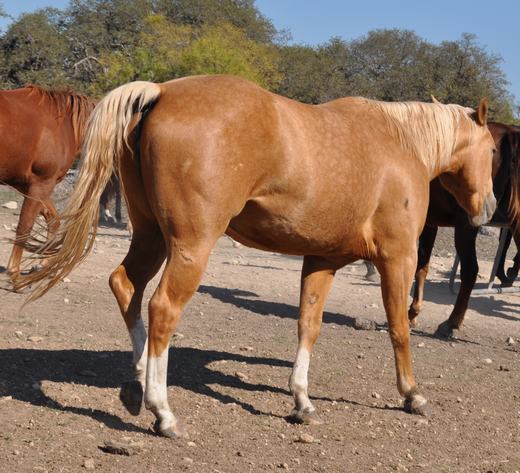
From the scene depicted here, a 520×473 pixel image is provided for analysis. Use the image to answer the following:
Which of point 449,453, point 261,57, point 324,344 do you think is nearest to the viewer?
point 449,453

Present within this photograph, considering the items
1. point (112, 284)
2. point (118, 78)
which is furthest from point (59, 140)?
point (118, 78)

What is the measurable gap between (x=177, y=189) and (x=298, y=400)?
156 centimetres

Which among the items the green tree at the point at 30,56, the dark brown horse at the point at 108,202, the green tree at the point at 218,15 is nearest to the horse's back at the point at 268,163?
the dark brown horse at the point at 108,202

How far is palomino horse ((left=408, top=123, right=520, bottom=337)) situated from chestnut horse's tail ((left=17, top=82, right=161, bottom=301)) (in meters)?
4.23

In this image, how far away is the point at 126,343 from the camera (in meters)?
6.62

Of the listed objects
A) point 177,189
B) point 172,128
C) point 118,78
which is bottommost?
point 118,78

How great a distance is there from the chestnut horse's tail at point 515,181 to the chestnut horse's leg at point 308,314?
314 cm

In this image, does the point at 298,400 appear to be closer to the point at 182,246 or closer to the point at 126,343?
the point at 182,246

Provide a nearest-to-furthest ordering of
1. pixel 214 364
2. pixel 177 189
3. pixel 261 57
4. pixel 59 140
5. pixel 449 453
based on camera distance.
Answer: pixel 177 189 < pixel 449 453 < pixel 214 364 < pixel 59 140 < pixel 261 57

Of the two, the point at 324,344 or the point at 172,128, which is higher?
the point at 172,128

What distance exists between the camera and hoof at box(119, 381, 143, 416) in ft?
15.1

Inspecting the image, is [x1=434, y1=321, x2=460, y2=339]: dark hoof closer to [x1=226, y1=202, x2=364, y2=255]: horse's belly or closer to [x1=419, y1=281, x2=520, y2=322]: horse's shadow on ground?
[x1=419, y1=281, x2=520, y2=322]: horse's shadow on ground

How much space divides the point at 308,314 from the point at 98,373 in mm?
1413

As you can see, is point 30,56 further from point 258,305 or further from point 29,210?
point 258,305
